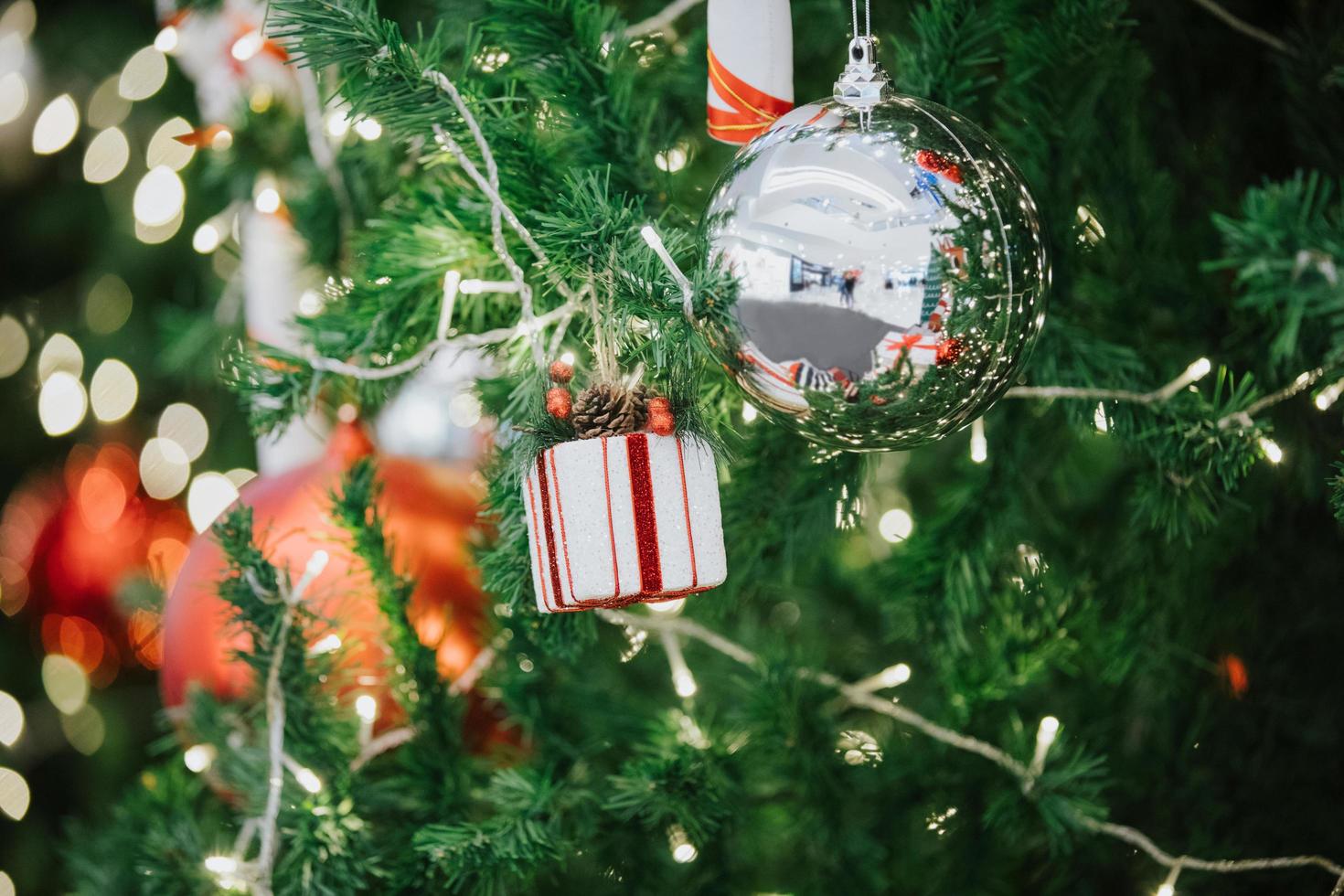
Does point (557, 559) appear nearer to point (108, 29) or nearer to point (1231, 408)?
point (1231, 408)

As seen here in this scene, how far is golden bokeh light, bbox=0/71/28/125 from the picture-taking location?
4.93ft

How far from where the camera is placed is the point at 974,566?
0.83m

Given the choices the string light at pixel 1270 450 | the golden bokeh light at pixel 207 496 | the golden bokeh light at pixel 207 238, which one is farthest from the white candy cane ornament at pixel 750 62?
the golden bokeh light at pixel 207 496

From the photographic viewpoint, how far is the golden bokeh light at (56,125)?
1486 mm

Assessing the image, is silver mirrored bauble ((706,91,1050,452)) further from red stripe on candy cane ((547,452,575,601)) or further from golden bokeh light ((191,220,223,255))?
golden bokeh light ((191,220,223,255))

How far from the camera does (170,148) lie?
1334 millimetres

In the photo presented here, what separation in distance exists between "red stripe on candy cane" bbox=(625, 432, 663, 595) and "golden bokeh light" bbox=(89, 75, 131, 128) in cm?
129

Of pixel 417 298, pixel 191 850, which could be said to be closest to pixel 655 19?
pixel 417 298

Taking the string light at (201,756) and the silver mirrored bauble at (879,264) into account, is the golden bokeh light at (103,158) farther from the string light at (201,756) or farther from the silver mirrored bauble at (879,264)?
the silver mirrored bauble at (879,264)

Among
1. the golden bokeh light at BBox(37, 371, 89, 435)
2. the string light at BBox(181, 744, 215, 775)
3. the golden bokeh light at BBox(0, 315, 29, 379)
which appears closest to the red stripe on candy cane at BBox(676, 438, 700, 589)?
the string light at BBox(181, 744, 215, 775)

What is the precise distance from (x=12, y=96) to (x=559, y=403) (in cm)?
131

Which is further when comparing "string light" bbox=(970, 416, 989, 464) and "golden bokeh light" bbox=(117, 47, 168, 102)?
"golden bokeh light" bbox=(117, 47, 168, 102)

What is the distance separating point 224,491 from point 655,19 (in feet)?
2.78

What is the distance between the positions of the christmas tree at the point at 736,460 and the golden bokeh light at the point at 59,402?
1.81ft
